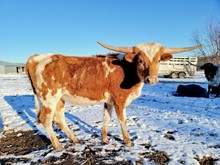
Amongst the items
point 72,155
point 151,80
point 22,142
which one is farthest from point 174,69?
point 72,155

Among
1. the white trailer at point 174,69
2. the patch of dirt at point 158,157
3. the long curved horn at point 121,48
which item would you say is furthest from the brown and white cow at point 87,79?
the white trailer at point 174,69

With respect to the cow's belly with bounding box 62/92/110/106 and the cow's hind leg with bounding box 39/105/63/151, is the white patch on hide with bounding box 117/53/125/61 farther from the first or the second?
the cow's hind leg with bounding box 39/105/63/151

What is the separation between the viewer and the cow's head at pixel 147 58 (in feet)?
12.9

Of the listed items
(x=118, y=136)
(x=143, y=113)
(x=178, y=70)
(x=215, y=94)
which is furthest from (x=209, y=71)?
(x=178, y=70)

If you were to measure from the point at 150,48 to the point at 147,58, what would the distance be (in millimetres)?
215

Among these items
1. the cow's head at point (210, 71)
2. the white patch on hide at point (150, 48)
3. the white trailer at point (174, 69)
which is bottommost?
the white trailer at point (174, 69)

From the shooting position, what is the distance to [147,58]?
3.98 meters

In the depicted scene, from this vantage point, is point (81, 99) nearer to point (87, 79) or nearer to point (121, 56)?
point (87, 79)

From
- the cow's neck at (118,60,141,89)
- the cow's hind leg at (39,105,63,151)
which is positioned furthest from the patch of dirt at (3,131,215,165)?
the cow's neck at (118,60,141,89)

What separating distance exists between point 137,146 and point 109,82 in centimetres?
141

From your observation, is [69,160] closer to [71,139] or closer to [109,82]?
[71,139]

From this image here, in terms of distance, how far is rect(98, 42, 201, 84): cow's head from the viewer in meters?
3.92

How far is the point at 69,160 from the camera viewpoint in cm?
369

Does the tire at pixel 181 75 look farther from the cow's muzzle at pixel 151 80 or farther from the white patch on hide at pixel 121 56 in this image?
the cow's muzzle at pixel 151 80
